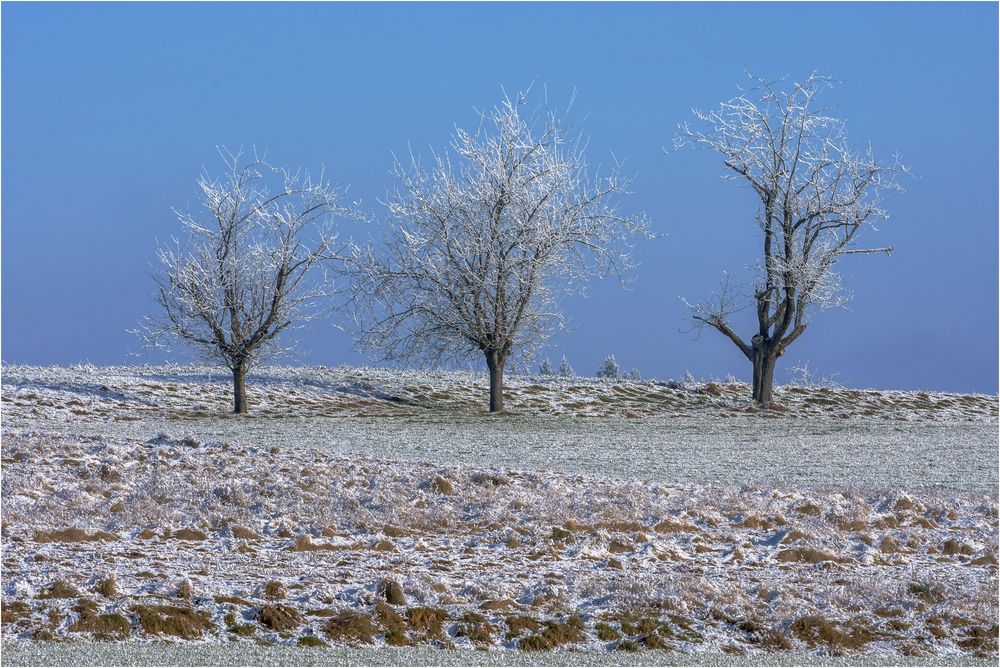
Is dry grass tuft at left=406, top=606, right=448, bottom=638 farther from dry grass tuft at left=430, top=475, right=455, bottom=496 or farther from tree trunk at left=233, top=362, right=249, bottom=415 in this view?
tree trunk at left=233, top=362, right=249, bottom=415

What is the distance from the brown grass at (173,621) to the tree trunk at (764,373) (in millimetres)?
26178

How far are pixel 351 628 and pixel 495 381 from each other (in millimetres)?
21139

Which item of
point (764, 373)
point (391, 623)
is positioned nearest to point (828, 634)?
point (391, 623)

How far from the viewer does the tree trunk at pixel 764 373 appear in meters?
32.8

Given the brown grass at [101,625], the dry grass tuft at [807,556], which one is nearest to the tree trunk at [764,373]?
the dry grass tuft at [807,556]

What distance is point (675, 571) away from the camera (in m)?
10.6

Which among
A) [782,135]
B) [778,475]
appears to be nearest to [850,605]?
[778,475]

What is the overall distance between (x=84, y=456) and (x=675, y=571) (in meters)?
9.64

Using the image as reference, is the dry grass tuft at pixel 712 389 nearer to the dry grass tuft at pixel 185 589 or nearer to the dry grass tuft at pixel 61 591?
the dry grass tuft at pixel 185 589

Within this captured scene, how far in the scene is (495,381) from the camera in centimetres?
2958

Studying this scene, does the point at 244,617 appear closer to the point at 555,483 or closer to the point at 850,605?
the point at 850,605

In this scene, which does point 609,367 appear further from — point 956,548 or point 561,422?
point 956,548

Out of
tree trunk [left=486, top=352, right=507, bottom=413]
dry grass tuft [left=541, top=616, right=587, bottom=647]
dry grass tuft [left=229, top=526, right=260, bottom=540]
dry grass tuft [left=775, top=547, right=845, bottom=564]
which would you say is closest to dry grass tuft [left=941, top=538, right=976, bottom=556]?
dry grass tuft [left=775, top=547, right=845, bottom=564]

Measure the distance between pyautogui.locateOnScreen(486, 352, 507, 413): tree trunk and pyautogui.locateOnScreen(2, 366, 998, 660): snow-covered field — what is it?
A: 5.35m
